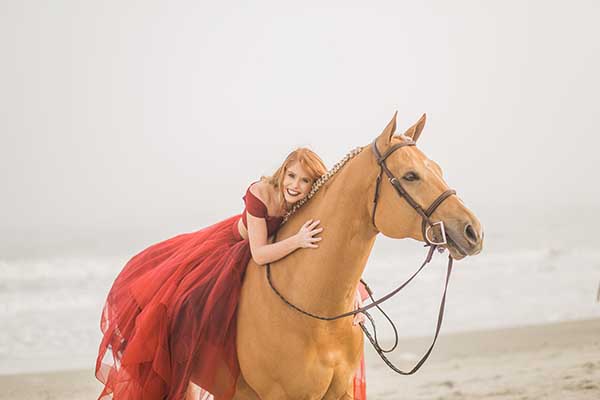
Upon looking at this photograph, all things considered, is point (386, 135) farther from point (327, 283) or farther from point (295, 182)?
point (327, 283)

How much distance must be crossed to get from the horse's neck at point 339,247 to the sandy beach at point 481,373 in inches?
113

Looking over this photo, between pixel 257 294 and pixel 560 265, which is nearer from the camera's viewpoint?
pixel 257 294

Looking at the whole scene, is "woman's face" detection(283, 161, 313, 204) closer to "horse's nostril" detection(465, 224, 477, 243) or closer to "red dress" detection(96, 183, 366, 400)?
"red dress" detection(96, 183, 366, 400)

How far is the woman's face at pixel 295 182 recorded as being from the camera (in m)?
2.67

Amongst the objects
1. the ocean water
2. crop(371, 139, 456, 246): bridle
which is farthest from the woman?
the ocean water

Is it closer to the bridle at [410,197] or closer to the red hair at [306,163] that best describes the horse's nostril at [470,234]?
the bridle at [410,197]

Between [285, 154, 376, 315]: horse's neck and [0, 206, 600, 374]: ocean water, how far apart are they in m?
4.44

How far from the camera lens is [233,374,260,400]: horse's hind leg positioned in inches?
109

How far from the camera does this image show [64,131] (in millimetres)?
25109

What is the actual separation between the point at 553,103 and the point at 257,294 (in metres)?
28.6

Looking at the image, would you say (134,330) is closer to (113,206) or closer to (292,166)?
(292,166)

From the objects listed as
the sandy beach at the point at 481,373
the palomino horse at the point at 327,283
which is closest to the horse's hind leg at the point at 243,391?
the palomino horse at the point at 327,283

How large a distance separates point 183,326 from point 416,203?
44.7 inches

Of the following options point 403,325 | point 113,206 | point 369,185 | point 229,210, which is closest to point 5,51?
point 113,206
